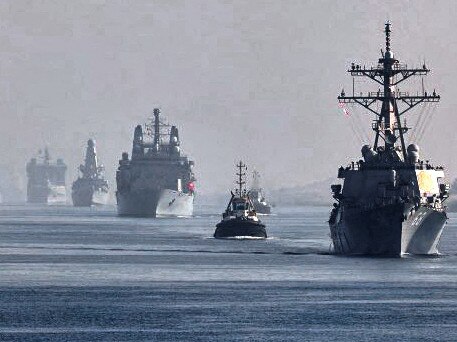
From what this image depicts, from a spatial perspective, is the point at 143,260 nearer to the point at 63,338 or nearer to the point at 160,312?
the point at 160,312

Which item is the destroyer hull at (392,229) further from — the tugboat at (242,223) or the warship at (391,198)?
the tugboat at (242,223)

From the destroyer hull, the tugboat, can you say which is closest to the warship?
the destroyer hull

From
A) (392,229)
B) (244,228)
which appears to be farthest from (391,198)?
(244,228)

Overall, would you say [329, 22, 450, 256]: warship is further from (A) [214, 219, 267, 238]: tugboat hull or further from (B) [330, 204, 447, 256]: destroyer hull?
(A) [214, 219, 267, 238]: tugboat hull

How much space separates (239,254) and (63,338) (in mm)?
68960

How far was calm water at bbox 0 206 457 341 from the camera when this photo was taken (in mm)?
69375

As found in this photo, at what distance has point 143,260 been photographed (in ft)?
417

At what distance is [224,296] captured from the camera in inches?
3440

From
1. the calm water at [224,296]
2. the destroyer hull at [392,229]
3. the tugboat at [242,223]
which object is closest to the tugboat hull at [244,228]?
the tugboat at [242,223]

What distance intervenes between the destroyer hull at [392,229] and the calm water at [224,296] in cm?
187

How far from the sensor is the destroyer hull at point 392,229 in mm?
114438

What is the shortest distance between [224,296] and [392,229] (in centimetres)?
3123

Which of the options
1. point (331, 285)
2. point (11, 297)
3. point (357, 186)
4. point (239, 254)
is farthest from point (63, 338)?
point (239, 254)

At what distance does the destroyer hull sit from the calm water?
1871 mm
